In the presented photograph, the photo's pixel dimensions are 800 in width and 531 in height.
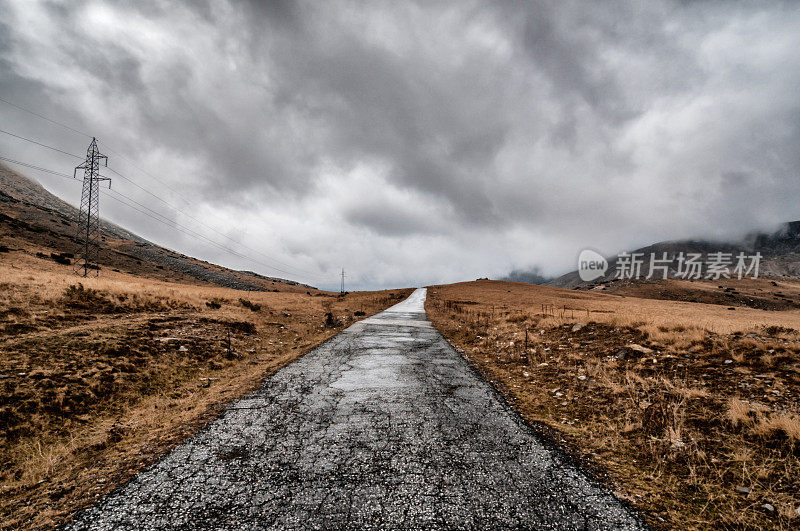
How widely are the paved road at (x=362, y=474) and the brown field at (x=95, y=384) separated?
1.91 feet

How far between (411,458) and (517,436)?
69.0 inches

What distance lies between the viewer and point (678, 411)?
5.22m

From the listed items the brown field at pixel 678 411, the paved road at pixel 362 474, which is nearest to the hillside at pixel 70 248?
the paved road at pixel 362 474

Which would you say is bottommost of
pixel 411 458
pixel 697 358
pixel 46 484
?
pixel 46 484

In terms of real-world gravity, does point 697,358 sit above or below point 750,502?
above

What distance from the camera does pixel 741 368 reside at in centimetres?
685

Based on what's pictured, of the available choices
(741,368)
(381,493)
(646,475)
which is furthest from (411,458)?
(741,368)

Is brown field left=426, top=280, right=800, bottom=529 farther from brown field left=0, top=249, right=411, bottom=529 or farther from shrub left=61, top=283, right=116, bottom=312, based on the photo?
shrub left=61, top=283, right=116, bottom=312

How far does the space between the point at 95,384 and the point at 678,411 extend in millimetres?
10884

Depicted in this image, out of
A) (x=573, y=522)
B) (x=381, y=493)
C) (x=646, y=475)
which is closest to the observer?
(x=573, y=522)

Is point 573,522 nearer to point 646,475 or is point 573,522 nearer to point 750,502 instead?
point 646,475

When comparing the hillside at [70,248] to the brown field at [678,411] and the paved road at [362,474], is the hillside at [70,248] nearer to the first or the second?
the paved road at [362,474]

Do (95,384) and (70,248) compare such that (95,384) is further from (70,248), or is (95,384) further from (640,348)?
(70,248)

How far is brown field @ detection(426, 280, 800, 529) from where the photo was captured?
3.32 meters
